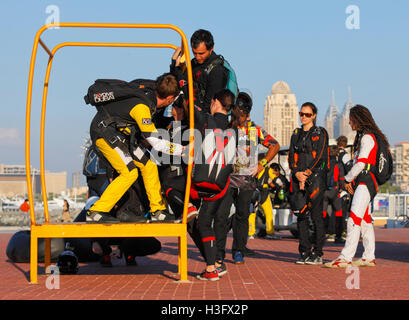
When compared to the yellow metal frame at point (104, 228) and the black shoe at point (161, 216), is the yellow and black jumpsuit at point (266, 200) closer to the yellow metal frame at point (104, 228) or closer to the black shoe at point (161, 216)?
the black shoe at point (161, 216)

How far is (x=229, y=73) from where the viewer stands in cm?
786

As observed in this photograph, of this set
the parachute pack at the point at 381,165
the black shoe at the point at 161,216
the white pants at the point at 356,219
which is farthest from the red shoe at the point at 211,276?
the parachute pack at the point at 381,165

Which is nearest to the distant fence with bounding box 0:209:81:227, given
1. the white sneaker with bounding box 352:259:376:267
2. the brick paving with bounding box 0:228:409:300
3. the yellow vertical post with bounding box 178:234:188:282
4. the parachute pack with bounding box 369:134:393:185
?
the brick paving with bounding box 0:228:409:300

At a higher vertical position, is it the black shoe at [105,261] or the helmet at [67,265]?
the helmet at [67,265]

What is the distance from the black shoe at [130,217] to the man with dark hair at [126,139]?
0.44 ft

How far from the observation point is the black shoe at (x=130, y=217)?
730 cm

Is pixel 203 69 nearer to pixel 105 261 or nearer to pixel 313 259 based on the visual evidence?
pixel 105 261

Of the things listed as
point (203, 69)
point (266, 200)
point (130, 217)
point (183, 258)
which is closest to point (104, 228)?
point (130, 217)

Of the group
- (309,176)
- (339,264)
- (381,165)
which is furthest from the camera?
(309,176)

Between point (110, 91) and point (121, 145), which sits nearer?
point (110, 91)

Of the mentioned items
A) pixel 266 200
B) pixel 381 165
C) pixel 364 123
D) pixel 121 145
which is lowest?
pixel 266 200

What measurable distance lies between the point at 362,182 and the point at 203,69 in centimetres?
265

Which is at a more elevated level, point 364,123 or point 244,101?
point 244,101
